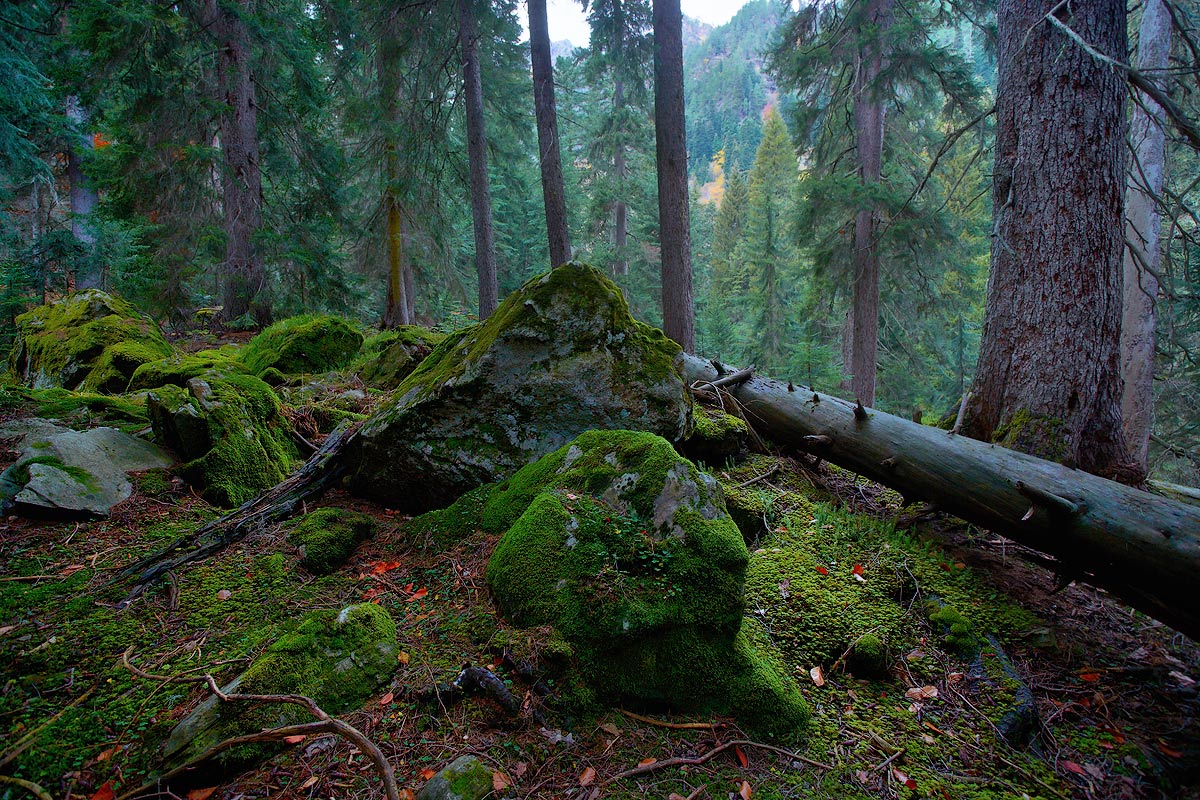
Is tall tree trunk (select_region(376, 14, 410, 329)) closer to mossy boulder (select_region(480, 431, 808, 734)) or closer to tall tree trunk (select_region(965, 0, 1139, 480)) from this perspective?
mossy boulder (select_region(480, 431, 808, 734))

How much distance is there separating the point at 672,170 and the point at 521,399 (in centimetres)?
645

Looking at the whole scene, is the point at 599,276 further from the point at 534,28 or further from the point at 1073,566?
the point at 534,28

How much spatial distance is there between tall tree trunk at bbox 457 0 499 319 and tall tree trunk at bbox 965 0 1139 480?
1015cm

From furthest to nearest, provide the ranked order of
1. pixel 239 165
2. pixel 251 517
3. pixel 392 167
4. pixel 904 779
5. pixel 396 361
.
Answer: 1. pixel 392 167
2. pixel 239 165
3. pixel 396 361
4. pixel 251 517
5. pixel 904 779

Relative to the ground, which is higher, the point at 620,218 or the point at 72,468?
the point at 620,218

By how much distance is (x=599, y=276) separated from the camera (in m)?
4.38

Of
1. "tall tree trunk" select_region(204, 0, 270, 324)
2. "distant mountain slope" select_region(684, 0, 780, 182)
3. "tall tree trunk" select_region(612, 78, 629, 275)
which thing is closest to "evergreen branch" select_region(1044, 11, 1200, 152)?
"tall tree trunk" select_region(204, 0, 270, 324)

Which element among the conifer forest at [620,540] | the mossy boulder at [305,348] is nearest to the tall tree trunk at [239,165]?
the conifer forest at [620,540]

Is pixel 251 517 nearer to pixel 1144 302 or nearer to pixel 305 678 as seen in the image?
pixel 305 678


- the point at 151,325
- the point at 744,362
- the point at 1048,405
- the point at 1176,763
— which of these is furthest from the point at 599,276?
the point at 744,362

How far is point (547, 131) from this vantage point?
1073 centimetres

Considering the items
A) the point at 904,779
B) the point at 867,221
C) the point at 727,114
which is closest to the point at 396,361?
the point at 904,779

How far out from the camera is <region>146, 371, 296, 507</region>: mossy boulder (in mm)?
3947

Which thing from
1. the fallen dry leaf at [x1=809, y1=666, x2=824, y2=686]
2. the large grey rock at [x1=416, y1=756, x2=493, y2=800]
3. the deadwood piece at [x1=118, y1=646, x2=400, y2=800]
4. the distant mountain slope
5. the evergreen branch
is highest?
the distant mountain slope
